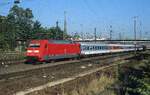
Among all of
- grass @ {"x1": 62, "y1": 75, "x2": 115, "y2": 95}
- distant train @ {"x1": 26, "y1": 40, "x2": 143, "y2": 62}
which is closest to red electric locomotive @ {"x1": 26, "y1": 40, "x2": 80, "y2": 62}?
distant train @ {"x1": 26, "y1": 40, "x2": 143, "y2": 62}

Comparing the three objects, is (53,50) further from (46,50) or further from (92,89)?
(92,89)

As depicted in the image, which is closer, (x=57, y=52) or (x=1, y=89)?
(x=1, y=89)

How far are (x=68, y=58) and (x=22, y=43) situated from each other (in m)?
37.2

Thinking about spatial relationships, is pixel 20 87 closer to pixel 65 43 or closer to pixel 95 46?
pixel 65 43

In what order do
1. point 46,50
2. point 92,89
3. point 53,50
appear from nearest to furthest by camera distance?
point 92,89, point 46,50, point 53,50

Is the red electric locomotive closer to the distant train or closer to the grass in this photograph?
the distant train

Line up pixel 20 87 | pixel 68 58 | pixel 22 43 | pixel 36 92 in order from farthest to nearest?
pixel 22 43
pixel 68 58
pixel 20 87
pixel 36 92

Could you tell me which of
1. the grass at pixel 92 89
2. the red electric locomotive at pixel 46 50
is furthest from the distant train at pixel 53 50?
the grass at pixel 92 89

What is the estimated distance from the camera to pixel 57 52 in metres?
41.7

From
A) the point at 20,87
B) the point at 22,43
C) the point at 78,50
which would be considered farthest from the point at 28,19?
the point at 20,87

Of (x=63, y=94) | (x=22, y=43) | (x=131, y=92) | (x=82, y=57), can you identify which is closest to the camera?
(x=131, y=92)

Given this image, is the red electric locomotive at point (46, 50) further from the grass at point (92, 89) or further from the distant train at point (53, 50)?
the grass at point (92, 89)

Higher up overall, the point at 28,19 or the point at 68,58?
the point at 28,19

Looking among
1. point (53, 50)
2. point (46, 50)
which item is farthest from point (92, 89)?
point (53, 50)
